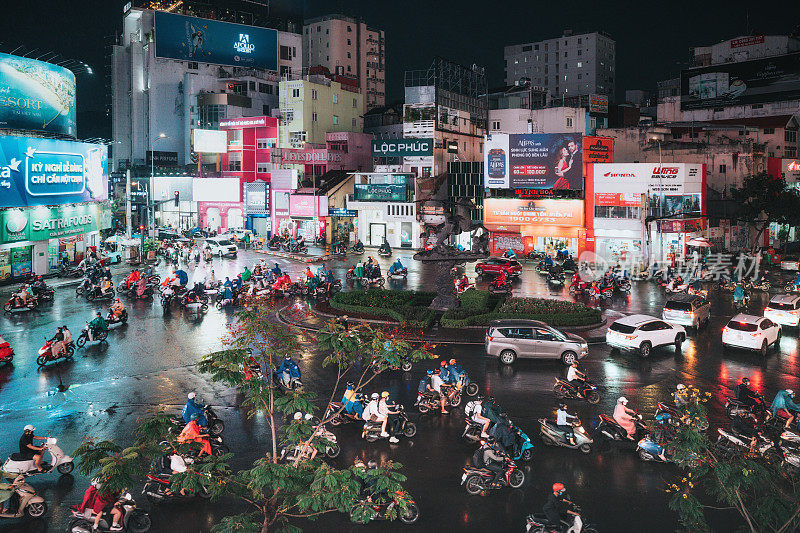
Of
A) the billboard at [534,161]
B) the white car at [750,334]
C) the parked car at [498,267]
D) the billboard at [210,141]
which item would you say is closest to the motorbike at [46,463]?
the white car at [750,334]

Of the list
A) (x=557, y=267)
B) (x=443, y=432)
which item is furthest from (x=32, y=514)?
(x=557, y=267)

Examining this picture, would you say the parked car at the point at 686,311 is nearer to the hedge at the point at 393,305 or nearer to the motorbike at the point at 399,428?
the hedge at the point at 393,305

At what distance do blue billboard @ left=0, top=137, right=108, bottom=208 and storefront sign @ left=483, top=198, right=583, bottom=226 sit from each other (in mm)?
31356

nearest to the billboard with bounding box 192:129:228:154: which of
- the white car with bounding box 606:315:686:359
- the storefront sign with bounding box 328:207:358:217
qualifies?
the storefront sign with bounding box 328:207:358:217

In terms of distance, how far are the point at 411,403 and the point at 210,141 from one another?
6683 centimetres

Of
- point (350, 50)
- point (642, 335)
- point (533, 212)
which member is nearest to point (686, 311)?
point (642, 335)

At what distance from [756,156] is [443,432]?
53.3 meters

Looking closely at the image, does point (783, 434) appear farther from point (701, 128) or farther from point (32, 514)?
point (701, 128)

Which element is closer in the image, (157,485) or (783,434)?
(157,485)

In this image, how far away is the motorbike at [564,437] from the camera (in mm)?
15133

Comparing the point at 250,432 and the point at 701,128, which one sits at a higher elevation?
the point at 701,128

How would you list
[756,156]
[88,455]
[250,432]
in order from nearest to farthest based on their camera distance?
[88,455]
[250,432]
[756,156]

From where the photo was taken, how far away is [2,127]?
144ft

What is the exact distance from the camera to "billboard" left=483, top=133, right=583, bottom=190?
52094mm
